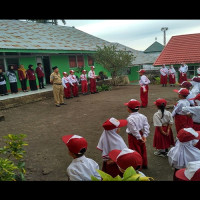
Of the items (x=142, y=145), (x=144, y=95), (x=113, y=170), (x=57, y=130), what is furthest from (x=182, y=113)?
(x=144, y=95)

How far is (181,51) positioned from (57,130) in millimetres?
16095

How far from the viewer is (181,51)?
18.7m

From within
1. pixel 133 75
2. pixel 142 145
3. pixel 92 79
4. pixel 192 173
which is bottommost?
pixel 142 145

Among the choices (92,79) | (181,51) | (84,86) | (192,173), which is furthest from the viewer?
(181,51)

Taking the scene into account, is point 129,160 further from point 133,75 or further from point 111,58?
point 133,75

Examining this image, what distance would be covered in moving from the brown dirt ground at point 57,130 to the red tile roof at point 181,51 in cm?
1024

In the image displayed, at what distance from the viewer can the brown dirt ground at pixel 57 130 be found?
13.2 ft

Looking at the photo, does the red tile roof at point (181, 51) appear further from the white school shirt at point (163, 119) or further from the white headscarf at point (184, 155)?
the white headscarf at point (184, 155)

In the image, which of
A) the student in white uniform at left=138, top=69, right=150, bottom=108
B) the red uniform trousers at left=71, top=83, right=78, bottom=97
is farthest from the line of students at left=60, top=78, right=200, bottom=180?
the red uniform trousers at left=71, top=83, right=78, bottom=97

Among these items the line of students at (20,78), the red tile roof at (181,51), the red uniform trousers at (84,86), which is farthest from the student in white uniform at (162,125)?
the red tile roof at (181,51)

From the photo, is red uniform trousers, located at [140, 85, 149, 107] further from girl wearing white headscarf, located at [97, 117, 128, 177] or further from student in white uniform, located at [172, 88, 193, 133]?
girl wearing white headscarf, located at [97, 117, 128, 177]

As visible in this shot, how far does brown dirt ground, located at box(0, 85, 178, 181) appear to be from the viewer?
404 cm

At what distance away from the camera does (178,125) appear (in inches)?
183
